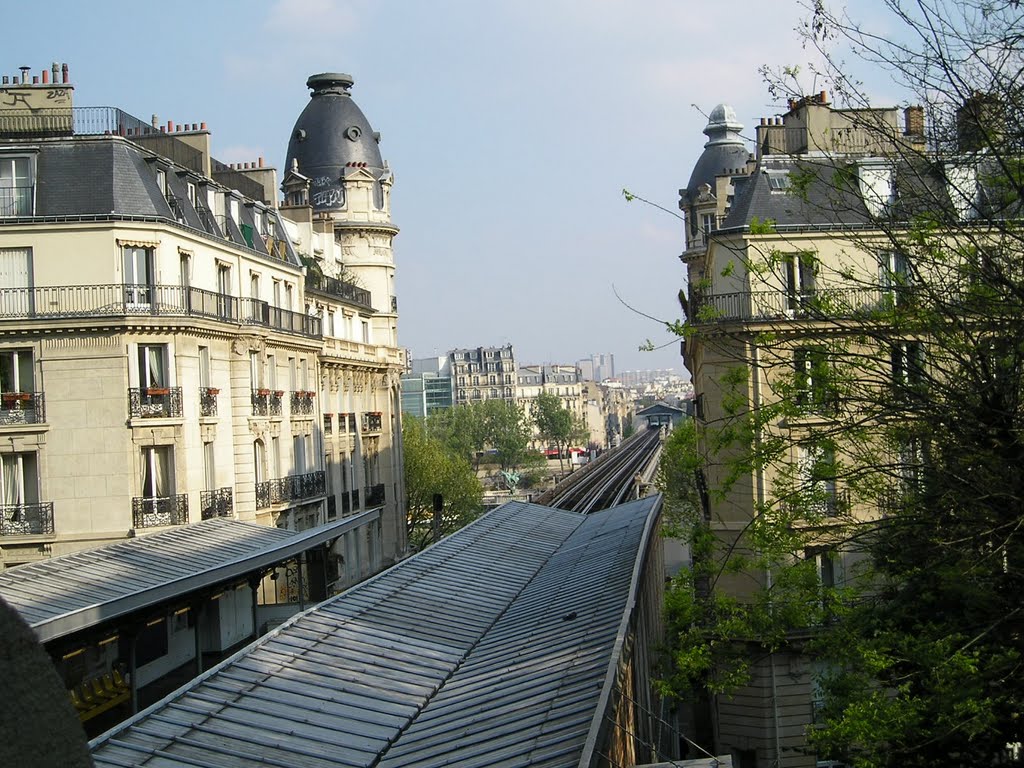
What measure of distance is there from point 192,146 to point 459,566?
21494 millimetres

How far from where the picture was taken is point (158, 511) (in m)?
35.2

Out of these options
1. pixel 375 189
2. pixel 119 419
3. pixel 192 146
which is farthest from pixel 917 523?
pixel 375 189

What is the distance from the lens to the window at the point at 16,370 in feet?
113

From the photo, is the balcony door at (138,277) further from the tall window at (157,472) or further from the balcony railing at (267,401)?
the balcony railing at (267,401)

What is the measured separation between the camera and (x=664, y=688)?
17250 millimetres

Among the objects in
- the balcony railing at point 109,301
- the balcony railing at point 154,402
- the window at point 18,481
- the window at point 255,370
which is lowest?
the window at point 18,481

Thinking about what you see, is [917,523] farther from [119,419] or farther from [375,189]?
[375,189]

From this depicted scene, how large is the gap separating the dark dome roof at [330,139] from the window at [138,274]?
2615 centimetres

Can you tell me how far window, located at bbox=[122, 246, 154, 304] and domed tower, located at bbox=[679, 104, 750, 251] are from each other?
110 feet

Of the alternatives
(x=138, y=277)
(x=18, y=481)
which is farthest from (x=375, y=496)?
(x=18, y=481)

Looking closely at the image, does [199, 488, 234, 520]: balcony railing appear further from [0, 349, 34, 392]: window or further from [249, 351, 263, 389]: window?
[0, 349, 34, 392]: window

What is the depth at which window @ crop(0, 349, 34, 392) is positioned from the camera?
3434 centimetres

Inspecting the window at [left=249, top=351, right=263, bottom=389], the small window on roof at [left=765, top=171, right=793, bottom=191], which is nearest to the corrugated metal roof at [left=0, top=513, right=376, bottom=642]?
the window at [left=249, top=351, right=263, bottom=389]

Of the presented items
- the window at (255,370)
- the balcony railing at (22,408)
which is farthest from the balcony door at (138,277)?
the window at (255,370)
